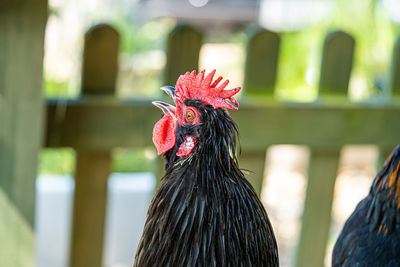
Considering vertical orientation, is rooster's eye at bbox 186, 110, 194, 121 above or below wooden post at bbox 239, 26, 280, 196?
below

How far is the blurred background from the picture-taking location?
3.49 m

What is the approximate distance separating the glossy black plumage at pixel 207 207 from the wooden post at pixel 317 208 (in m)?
1.23

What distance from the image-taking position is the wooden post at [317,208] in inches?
95.8

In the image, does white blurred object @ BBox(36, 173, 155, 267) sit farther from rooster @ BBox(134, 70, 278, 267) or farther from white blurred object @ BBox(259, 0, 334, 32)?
white blurred object @ BBox(259, 0, 334, 32)

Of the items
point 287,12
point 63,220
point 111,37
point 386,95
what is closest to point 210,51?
point 287,12

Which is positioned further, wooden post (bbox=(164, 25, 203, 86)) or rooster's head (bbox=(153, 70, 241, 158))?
wooden post (bbox=(164, 25, 203, 86))

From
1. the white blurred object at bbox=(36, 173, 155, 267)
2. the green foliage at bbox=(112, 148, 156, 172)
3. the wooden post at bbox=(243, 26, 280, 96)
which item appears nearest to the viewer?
the wooden post at bbox=(243, 26, 280, 96)

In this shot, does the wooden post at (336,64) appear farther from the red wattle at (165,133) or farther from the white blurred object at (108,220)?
the white blurred object at (108,220)

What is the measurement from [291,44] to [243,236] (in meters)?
4.05

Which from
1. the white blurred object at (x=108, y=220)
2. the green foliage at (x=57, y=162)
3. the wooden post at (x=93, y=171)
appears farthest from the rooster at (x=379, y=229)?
the green foliage at (x=57, y=162)

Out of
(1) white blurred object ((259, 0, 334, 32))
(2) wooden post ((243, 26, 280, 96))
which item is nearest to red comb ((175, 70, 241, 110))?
(2) wooden post ((243, 26, 280, 96))

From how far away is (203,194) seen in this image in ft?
3.96

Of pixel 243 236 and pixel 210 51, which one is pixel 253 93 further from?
pixel 210 51

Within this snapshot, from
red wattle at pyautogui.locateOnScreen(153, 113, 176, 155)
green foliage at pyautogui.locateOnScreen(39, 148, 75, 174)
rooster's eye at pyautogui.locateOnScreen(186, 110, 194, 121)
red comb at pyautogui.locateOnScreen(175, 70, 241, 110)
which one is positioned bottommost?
green foliage at pyautogui.locateOnScreen(39, 148, 75, 174)
